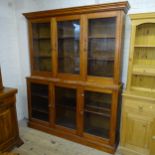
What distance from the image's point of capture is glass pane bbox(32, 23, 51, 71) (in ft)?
8.54

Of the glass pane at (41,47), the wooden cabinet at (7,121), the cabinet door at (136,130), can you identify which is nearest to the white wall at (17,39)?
the glass pane at (41,47)

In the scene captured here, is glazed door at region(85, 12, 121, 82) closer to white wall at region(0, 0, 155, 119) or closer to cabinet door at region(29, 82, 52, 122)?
white wall at region(0, 0, 155, 119)

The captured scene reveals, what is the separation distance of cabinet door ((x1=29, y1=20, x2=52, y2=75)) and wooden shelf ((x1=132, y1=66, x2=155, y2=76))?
1.37 metres

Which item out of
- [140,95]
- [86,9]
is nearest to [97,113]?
[140,95]

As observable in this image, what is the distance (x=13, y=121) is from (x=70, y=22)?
1.73 meters

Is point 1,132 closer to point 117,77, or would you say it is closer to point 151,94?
point 117,77

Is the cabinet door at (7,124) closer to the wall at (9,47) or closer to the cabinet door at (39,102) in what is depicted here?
the cabinet door at (39,102)

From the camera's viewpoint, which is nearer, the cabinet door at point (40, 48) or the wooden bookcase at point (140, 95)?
the wooden bookcase at point (140, 95)

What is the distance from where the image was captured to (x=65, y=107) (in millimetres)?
2586

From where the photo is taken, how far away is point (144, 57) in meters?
2.14

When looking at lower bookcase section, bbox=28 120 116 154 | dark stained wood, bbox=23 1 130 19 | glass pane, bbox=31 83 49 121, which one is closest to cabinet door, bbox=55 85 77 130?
lower bookcase section, bbox=28 120 116 154

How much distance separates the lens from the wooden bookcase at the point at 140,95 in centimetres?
195

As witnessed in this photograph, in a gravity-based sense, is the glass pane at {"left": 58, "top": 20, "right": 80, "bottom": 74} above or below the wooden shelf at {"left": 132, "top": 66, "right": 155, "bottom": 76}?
above

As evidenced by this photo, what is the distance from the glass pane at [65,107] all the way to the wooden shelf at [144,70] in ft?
3.29
